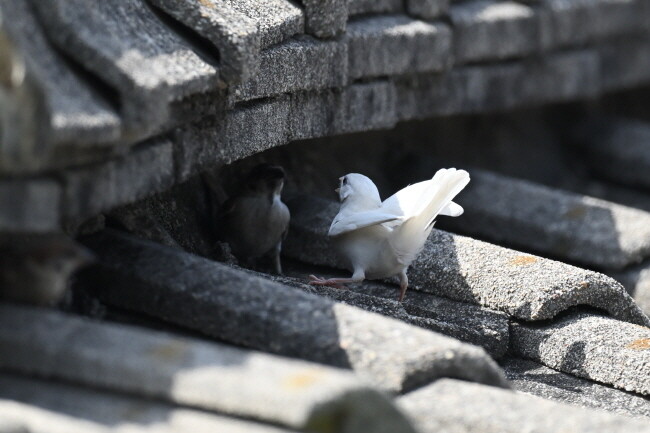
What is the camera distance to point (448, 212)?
12.4 ft

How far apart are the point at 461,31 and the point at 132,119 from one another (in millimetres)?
2756

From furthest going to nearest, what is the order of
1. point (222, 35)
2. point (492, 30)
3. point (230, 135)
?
point (492, 30) < point (230, 135) < point (222, 35)

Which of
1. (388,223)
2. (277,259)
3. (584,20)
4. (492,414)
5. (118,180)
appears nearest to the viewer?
(492,414)

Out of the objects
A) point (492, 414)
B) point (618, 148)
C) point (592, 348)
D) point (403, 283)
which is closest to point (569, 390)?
point (592, 348)

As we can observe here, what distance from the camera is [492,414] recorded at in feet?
7.66

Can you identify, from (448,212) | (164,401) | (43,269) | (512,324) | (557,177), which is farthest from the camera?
(557,177)

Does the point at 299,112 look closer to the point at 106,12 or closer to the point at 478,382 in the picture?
the point at 106,12

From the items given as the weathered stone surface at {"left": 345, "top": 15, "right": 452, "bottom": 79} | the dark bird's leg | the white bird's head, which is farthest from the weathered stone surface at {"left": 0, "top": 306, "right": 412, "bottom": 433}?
the weathered stone surface at {"left": 345, "top": 15, "right": 452, "bottom": 79}

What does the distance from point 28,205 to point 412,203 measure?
68.1 inches

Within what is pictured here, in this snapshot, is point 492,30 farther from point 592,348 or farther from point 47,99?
point 47,99

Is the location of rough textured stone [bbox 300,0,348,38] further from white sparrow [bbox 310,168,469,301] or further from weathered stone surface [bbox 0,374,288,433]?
weathered stone surface [bbox 0,374,288,433]

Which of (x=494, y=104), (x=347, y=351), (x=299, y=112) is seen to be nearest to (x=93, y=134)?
(x=347, y=351)

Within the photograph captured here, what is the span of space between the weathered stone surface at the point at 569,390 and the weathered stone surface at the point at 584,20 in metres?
2.55

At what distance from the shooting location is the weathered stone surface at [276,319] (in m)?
2.46
